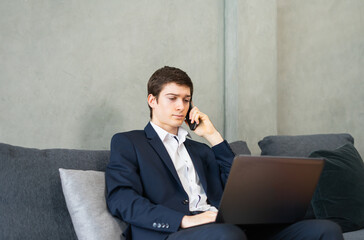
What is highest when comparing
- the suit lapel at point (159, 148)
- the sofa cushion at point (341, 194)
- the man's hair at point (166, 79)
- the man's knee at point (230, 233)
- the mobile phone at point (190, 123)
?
the man's hair at point (166, 79)

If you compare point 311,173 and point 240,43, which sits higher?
point 240,43

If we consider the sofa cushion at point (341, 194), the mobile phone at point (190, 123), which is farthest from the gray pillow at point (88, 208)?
the sofa cushion at point (341, 194)

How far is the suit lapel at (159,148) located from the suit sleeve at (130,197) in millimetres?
123

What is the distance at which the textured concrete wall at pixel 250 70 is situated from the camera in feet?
10.3

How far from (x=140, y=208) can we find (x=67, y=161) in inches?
19.7

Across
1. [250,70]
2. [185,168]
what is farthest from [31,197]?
[250,70]

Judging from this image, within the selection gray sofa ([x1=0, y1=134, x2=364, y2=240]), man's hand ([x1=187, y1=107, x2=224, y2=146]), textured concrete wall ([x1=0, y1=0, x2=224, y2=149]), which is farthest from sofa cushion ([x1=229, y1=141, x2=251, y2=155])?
gray sofa ([x1=0, y1=134, x2=364, y2=240])

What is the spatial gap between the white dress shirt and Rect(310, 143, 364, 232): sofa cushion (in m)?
0.73

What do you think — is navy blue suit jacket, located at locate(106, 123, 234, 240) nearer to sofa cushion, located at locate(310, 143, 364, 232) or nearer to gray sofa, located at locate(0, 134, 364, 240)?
gray sofa, located at locate(0, 134, 364, 240)

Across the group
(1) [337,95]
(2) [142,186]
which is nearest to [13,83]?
(2) [142,186]

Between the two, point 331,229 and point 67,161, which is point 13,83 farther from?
point 331,229

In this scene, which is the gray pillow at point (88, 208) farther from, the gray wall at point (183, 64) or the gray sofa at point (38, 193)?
the gray wall at point (183, 64)

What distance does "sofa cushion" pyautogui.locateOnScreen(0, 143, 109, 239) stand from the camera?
5.72 feet

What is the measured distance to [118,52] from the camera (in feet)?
8.90
